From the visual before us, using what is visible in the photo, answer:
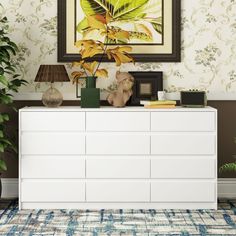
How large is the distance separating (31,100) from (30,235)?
4.80ft

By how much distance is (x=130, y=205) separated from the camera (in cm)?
476

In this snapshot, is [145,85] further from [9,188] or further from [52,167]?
[9,188]

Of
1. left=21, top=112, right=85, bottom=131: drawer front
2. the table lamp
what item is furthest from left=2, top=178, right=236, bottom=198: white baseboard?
the table lamp

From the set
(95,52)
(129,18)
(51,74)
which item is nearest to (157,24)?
(129,18)

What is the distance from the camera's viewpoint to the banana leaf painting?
506cm

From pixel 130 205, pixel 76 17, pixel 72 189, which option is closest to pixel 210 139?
pixel 130 205

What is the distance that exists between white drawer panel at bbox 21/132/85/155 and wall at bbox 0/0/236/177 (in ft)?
1.70

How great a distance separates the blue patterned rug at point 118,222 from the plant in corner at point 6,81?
518 mm

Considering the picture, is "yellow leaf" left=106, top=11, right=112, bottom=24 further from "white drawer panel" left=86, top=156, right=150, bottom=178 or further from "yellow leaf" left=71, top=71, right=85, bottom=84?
"white drawer panel" left=86, top=156, right=150, bottom=178

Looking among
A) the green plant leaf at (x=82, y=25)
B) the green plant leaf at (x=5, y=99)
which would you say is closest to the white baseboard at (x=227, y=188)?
the green plant leaf at (x=82, y=25)

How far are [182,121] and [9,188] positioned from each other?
162 centimetres

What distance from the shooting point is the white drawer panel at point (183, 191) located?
473cm

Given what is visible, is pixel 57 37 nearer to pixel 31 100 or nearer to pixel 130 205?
pixel 31 100

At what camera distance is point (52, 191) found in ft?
15.5
